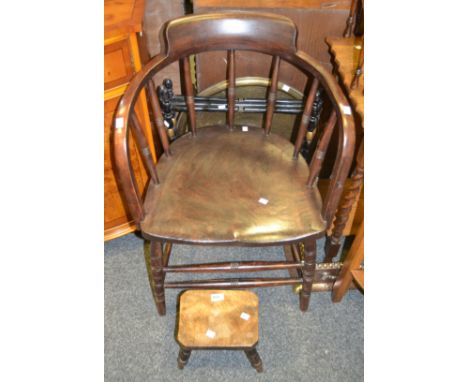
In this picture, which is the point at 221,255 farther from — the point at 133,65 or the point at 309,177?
the point at 133,65

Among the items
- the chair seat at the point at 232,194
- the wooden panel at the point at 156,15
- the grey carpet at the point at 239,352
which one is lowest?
the grey carpet at the point at 239,352

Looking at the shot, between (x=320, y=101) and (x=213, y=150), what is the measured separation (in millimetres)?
418

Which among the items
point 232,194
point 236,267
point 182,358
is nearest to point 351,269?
point 236,267

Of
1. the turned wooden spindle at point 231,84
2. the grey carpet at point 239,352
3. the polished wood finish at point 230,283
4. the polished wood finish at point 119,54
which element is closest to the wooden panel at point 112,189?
the polished wood finish at point 119,54

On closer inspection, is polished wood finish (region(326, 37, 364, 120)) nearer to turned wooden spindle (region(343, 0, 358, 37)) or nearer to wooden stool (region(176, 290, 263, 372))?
turned wooden spindle (region(343, 0, 358, 37))

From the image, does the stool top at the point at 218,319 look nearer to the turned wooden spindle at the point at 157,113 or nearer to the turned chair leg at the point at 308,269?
the turned chair leg at the point at 308,269

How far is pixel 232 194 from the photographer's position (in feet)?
3.77

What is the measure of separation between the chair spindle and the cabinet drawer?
62 centimetres

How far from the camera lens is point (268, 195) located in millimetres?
1144

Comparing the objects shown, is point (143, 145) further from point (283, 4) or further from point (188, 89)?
point (283, 4)

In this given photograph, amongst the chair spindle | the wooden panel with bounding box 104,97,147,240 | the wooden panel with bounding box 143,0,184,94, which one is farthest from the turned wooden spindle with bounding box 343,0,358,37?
the wooden panel with bounding box 104,97,147,240

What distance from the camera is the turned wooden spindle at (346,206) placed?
114 centimetres

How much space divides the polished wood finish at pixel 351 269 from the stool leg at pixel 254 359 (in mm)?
401
